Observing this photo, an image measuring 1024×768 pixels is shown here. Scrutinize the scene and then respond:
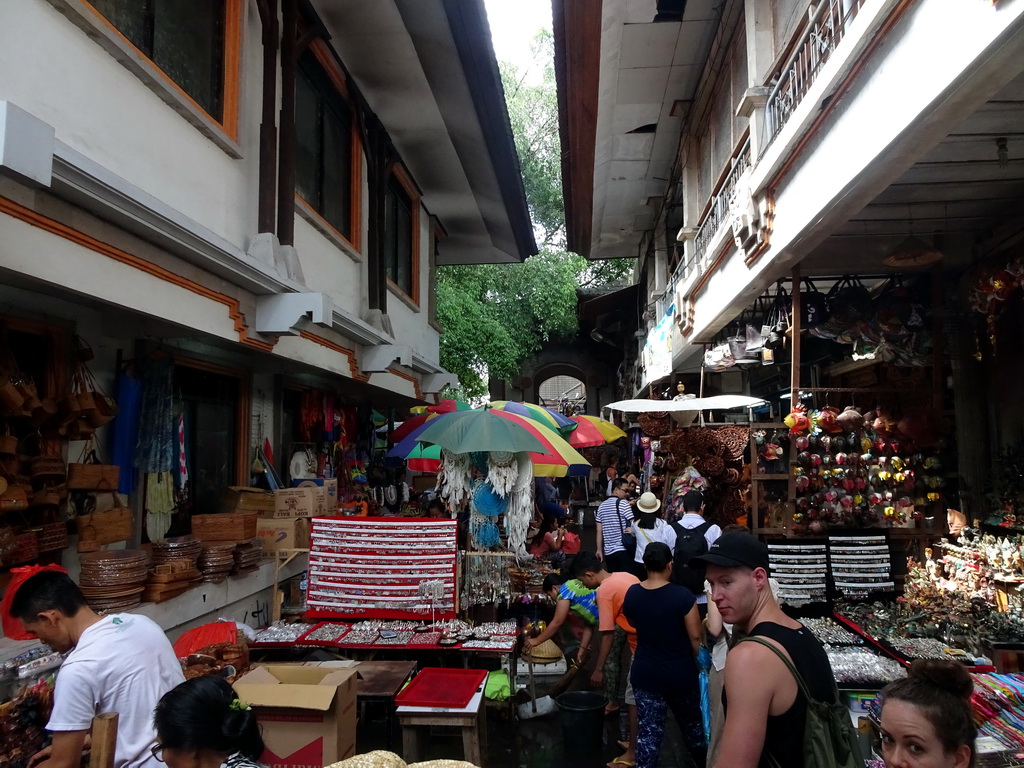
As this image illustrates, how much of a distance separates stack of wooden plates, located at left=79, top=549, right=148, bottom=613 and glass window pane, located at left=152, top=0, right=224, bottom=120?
146 inches

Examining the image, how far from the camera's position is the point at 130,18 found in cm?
495

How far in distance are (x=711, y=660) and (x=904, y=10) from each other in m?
3.92

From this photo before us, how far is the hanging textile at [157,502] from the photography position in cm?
583

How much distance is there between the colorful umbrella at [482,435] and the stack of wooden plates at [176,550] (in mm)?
2159

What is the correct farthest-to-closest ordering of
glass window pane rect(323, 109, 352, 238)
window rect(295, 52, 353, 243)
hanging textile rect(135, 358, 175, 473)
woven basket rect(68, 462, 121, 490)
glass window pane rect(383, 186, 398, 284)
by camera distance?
glass window pane rect(383, 186, 398, 284) → glass window pane rect(323, 109, 352, 238) → window rect(295, 52, 353, 243) → hanging textile rect(135, 358, 175, 473) → woven basket rect(68, 462, 121, 490)

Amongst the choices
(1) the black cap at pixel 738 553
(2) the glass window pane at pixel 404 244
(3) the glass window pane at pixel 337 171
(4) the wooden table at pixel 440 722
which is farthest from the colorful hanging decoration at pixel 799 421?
(2) the glass window pane at pixel 404 244

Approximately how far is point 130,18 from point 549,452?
16.3 feet

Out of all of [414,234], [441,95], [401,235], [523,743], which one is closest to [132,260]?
[523,743]

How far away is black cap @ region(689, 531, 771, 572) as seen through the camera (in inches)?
95.8

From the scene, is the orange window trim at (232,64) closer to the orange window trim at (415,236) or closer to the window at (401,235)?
the window at (401,235)

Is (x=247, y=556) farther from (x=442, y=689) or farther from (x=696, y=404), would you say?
(x=696, y=404)

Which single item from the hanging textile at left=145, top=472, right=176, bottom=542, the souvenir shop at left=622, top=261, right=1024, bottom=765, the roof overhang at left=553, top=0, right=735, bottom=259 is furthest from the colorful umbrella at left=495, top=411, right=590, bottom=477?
the roof overhang at left=553, top=0, right=735, bottom=259

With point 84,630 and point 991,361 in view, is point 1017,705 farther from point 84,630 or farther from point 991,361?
point 84,630

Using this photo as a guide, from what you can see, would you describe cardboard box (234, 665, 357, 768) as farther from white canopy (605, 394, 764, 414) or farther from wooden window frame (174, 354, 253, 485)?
white canopy (605, 394, 764, 414)
